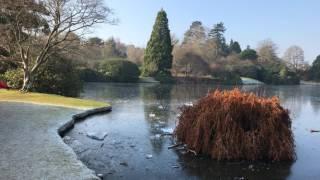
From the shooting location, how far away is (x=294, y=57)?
90875 mm

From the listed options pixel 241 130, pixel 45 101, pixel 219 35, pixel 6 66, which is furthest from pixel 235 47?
pixel 241 130

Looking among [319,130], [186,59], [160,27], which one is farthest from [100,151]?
[186,59]

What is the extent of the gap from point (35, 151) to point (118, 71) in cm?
4749

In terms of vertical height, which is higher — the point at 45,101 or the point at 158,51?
the point at 158,51

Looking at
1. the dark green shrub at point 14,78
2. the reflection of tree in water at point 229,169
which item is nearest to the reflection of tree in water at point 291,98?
the reflection of tree in water at point 229,169

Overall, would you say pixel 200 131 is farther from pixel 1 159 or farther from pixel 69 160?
pixel 1 159

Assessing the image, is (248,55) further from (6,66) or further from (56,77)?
(56,77)

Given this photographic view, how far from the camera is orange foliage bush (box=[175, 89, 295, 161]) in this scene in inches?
454

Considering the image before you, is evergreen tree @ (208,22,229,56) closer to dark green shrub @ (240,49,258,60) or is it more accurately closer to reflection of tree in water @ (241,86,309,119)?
dark green shrub @ (240,49,258,60)

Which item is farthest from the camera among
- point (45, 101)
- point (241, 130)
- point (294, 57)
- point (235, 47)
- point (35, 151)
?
point (235, 47)

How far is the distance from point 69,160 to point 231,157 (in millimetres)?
4451

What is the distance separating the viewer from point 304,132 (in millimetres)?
16516

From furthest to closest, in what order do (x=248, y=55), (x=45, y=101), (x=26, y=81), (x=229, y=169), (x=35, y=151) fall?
1. (x=248, y=55)
2. (x=26, y=81)
3. (x=45, y=101)
4. (x=229, y=169)
5. (x=35, y=151)

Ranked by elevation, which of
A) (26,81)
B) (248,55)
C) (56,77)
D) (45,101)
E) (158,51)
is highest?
(248,55)
